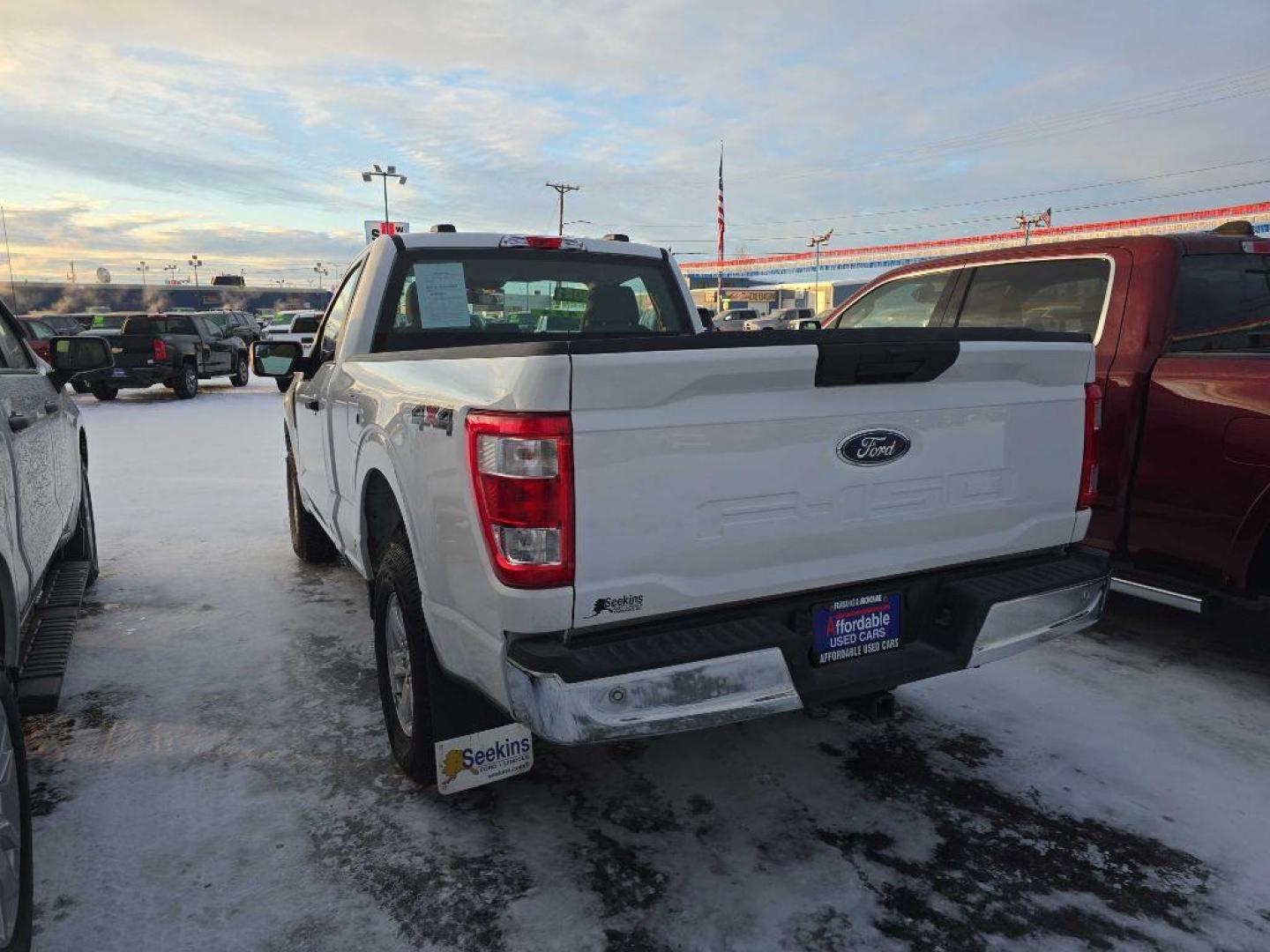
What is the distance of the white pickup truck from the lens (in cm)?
Answer: 216

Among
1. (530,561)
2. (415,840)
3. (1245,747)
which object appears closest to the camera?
(530,561)

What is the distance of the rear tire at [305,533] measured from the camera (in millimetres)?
5695

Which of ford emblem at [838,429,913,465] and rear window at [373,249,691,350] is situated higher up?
rear window at [373,249,691,350]

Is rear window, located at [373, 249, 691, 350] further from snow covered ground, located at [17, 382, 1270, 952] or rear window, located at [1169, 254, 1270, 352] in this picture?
rear window, located at [1169, 254, 1270, 352]

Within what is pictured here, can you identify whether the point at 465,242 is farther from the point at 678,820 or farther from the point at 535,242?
the point at 678,820

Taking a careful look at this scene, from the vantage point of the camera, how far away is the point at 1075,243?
15.7 ft

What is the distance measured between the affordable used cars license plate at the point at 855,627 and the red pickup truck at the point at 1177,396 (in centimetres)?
201

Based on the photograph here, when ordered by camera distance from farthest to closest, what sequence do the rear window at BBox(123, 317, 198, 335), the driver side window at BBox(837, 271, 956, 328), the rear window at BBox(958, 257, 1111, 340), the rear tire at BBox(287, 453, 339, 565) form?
the rear window at BBox(123, 317, 198, 335) → the rear tire at BBox(287, 453, 339, 565) → the driver side window at BBox(837, 271, 956, 328) → the rear window at BBox(958, 257, 1111, 340)

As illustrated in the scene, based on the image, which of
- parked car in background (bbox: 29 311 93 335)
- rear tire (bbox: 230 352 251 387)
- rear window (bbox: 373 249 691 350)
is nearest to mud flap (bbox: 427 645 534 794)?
rear window (bbox: 373 249 691 350)

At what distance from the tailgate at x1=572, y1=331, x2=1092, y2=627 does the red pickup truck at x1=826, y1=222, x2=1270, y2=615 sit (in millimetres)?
1337

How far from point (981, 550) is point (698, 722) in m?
1.19

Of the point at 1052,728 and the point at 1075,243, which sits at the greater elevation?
the point at 1075,243

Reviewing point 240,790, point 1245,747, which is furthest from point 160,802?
point 1245,747

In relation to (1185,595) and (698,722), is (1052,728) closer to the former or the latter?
(1185,595)
